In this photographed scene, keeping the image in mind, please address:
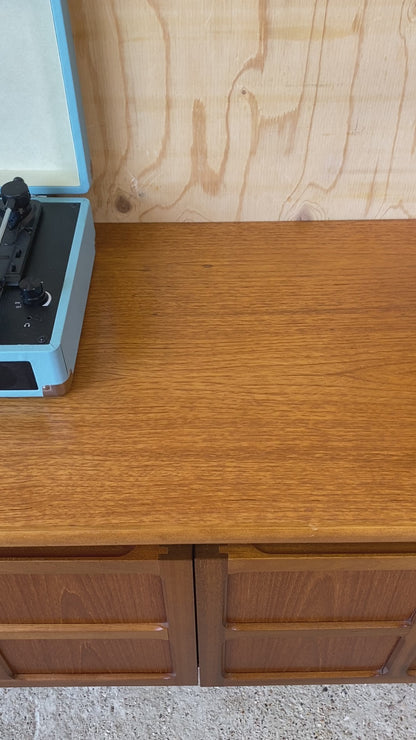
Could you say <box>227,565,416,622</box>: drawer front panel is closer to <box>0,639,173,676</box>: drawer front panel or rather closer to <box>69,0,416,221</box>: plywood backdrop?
<box>0,639,173,676</box>: drawer front panel

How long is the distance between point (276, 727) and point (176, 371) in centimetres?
81

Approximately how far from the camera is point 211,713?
1216 mm

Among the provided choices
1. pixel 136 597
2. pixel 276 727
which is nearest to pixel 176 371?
pixel 136 597

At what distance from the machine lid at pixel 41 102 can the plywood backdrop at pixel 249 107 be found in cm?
5

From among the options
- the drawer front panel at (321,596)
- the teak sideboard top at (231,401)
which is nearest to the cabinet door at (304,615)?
the drawer front panel at (321,596)

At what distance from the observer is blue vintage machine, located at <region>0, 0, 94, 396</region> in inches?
30.0

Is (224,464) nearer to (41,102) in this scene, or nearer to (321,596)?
(321,596)

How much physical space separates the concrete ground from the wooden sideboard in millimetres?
194

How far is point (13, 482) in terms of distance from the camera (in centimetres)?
71

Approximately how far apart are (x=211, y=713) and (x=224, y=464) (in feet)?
2.44

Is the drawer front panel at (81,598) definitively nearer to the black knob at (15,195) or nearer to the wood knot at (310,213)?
the black knob at (15,195)

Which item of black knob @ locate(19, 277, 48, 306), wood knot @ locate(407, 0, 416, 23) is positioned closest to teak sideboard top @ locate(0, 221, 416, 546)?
black knob @ locate(19, 277, 48, 306)

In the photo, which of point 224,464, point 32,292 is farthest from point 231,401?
point 32,292

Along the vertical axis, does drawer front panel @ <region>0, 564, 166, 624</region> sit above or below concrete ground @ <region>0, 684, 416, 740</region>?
above
